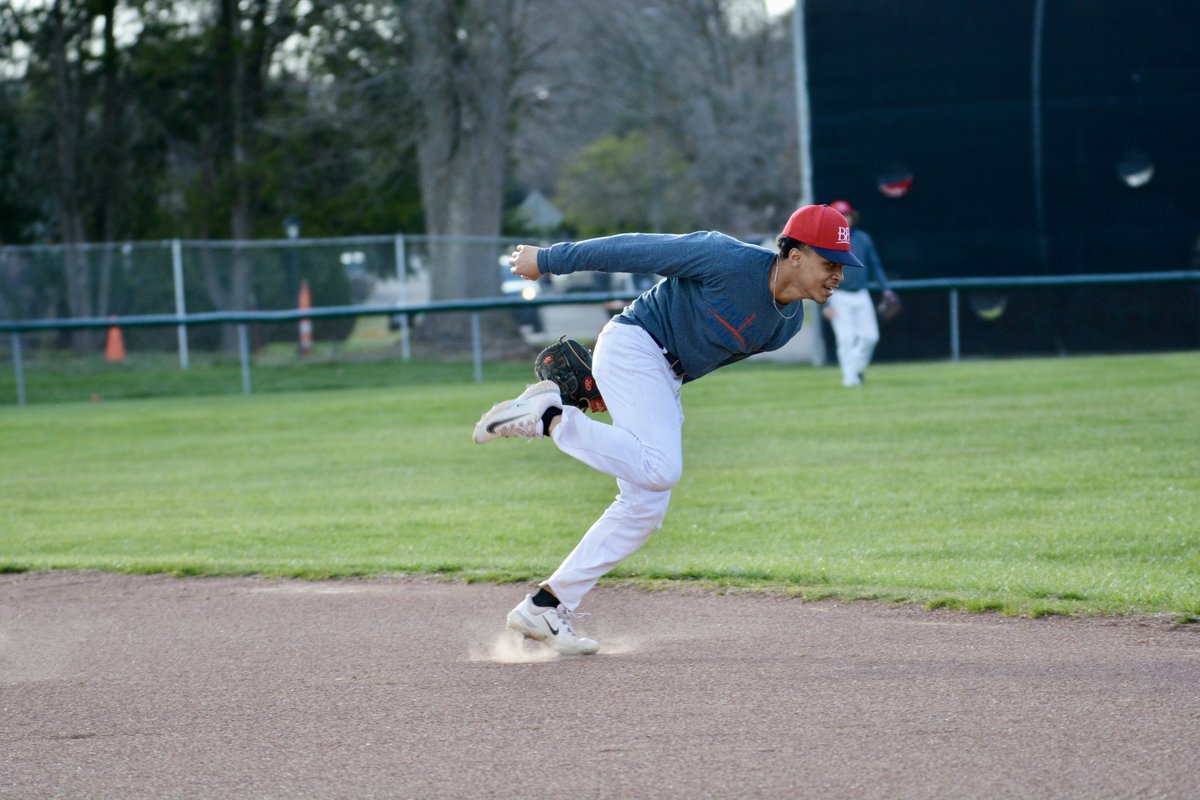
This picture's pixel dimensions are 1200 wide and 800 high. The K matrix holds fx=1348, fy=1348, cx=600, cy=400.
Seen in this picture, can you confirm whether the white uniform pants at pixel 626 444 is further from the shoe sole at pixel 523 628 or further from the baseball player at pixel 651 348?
the shoe sole at pixel 523 628

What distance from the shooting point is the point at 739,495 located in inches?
366

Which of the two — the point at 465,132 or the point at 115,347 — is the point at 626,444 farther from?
the point at 115,347

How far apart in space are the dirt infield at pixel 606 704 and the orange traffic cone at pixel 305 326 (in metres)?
17.4

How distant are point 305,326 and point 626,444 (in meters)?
20.4

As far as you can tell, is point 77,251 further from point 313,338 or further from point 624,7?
point 624,7

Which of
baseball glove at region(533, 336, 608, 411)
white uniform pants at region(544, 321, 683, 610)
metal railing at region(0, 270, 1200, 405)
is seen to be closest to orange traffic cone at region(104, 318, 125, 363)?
metal railing at region(0, 270, 1200, 405)

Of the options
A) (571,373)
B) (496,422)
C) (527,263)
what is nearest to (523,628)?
(496,422)

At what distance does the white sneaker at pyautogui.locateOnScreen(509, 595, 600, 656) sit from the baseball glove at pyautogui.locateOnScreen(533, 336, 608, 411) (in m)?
0.84

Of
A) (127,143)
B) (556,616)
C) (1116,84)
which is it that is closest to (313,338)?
(127,143)

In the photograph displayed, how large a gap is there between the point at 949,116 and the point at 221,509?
44.5 ft

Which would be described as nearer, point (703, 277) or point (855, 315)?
point (703, 277)

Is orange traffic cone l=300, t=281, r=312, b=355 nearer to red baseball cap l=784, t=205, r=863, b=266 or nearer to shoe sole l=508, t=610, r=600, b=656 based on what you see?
shoe sole l=508, t=610, r=600, b=656

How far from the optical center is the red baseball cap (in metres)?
5.00

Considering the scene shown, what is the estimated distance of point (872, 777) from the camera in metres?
3.74
